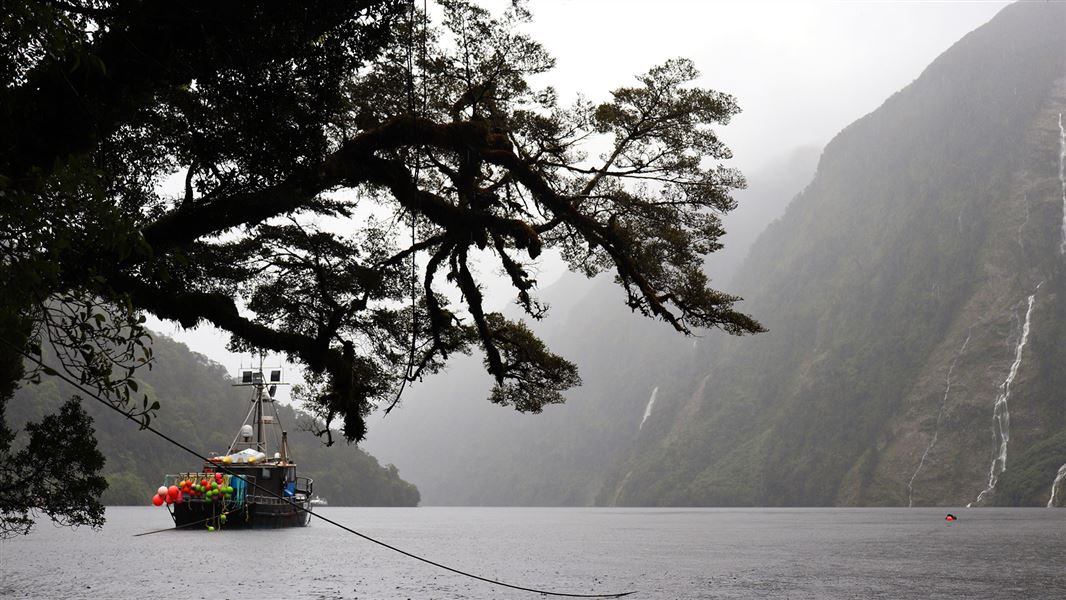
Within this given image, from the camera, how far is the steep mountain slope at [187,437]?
101m

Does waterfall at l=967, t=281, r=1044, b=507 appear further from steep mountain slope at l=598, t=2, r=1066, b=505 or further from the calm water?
the calm water

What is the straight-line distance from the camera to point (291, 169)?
8.07 metres

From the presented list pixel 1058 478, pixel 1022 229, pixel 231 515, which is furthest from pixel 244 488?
pixel 1022 229

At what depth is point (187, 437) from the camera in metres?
106

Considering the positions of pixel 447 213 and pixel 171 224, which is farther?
pixel 447 213

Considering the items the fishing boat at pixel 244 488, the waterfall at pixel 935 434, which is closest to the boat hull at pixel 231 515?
the fishing boat at pixel 244 488

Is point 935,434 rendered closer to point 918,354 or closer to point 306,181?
point 918,354

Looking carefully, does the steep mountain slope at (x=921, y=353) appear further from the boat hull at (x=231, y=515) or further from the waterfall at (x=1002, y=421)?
the boat hull at (x=231, y=515)

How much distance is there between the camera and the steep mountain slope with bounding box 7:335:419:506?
10119 cm

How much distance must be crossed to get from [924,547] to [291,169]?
3810cm

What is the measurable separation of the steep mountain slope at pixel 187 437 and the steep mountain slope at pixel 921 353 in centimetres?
6291

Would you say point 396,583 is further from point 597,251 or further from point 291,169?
point 291,169

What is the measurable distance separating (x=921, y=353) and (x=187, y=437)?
407 ft

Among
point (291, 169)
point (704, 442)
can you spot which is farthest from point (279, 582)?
point (704, 442)
